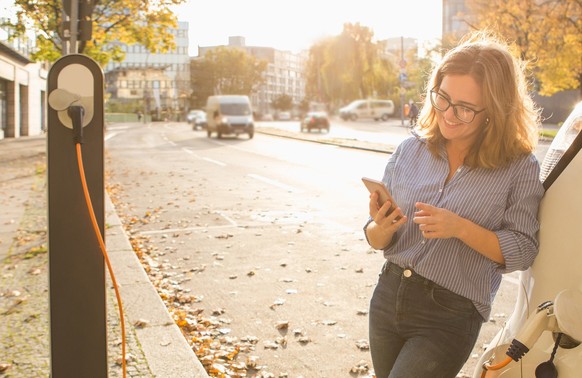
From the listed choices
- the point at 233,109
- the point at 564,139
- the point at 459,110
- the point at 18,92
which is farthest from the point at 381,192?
the point at 18,92

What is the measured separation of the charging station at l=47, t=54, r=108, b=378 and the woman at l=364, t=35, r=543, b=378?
3.54ft

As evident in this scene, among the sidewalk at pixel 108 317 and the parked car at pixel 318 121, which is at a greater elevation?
the parked car at pixel 318 121

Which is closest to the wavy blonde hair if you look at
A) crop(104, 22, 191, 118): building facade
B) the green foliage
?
the green foliage

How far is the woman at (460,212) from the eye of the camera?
6.92 feet

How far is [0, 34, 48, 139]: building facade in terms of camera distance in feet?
96.1

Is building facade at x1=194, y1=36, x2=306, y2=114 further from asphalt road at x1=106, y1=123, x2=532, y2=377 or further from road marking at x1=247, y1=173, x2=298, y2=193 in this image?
asphalt road at x1=106, y1=123, x2=532, y2=377

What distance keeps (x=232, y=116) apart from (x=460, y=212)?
35.5 metres

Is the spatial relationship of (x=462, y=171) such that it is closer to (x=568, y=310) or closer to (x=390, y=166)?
(x=390, y=166)

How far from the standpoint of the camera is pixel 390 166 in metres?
2.48

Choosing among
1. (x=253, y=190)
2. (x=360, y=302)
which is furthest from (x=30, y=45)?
(x=360, y=302)

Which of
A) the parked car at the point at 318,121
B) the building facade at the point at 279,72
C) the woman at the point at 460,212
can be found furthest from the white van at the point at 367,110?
the woman at the point at 460,212

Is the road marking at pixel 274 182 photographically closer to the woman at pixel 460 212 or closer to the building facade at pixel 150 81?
the woman at pixel 460 212

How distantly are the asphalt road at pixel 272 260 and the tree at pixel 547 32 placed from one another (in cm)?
1817

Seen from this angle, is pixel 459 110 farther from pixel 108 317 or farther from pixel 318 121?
pixel 318 121
